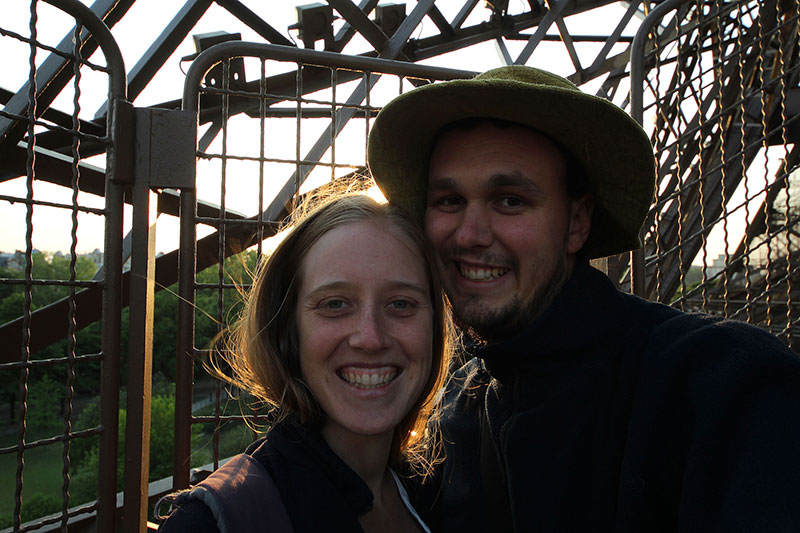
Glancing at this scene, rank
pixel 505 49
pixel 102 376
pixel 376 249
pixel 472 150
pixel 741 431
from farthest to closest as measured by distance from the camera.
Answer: pixel 505 49, pixel 102 376, pixel 472 150, pixel 376 249, pixel 741 431

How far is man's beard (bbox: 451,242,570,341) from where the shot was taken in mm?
1578

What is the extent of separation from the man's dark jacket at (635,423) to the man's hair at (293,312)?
234 millimetres

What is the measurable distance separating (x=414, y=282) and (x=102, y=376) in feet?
3.92

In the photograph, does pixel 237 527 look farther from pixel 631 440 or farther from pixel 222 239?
pixel 222 239

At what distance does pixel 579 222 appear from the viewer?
174 cm

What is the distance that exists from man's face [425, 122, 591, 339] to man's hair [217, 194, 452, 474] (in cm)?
9

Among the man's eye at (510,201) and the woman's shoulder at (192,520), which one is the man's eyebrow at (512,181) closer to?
the man's eye at (510,201)

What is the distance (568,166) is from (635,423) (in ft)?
2.64

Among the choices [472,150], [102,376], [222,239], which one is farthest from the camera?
[222,239]

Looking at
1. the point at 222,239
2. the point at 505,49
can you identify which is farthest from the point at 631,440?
the point at 505,49

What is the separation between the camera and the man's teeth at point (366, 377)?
1.45 metres

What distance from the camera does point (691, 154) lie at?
554 centimetres

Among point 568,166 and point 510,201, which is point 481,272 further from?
point 568,166

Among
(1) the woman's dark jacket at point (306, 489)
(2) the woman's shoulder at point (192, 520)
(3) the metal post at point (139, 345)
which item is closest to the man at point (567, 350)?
(1) the woman's dark jacket at point (306, 489)
